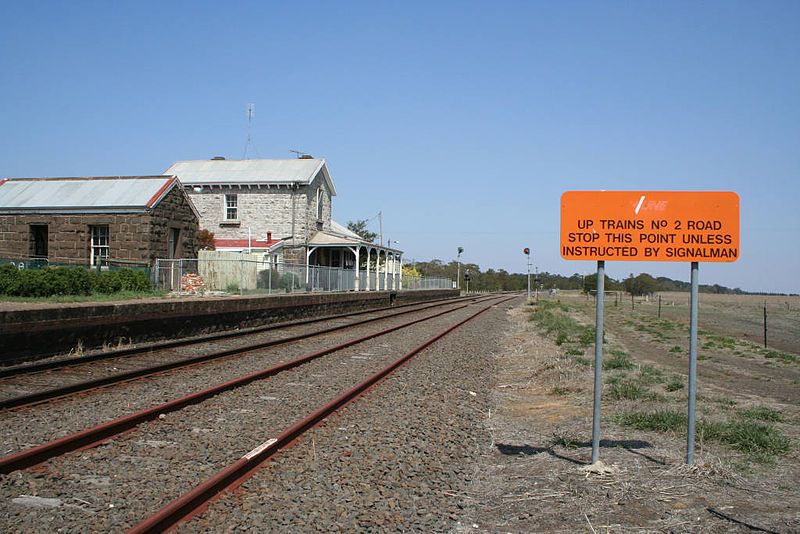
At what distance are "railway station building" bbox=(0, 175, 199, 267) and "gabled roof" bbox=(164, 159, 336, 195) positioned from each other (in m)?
11.8

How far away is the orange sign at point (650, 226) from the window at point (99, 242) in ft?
78.3

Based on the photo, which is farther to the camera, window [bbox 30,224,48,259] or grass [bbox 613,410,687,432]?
window [bbox 30,224,48,259]

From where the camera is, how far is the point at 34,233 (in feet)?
89.8

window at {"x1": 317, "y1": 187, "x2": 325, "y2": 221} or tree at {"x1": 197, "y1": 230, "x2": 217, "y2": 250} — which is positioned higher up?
window at {"x1": 317, "y1": 187, "x2": 325, "y2": 221}

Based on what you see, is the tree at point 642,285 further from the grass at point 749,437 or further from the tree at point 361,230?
the grass at point 749,437

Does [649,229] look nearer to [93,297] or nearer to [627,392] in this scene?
[627,392]

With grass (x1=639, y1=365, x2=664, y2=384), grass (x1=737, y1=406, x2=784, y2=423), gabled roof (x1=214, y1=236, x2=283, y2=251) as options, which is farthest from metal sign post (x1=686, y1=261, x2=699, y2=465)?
gabled roof (x1=214, y1=236, x2=283, y2=251)

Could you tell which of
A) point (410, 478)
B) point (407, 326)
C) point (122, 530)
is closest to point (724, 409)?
point (410, 478)

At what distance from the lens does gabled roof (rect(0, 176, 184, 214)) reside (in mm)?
26188

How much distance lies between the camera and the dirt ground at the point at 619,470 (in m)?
4.78

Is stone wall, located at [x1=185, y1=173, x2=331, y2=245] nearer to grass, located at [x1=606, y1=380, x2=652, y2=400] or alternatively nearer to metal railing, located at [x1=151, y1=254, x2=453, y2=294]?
metal railing, located at [x1=151, y1=254, x2=453, y2=294]

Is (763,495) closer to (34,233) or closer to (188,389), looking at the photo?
(188,389)

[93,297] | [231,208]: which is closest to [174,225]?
[93,297]

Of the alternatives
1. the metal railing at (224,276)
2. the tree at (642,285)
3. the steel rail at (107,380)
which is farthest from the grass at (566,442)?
the tree at (642,285)
